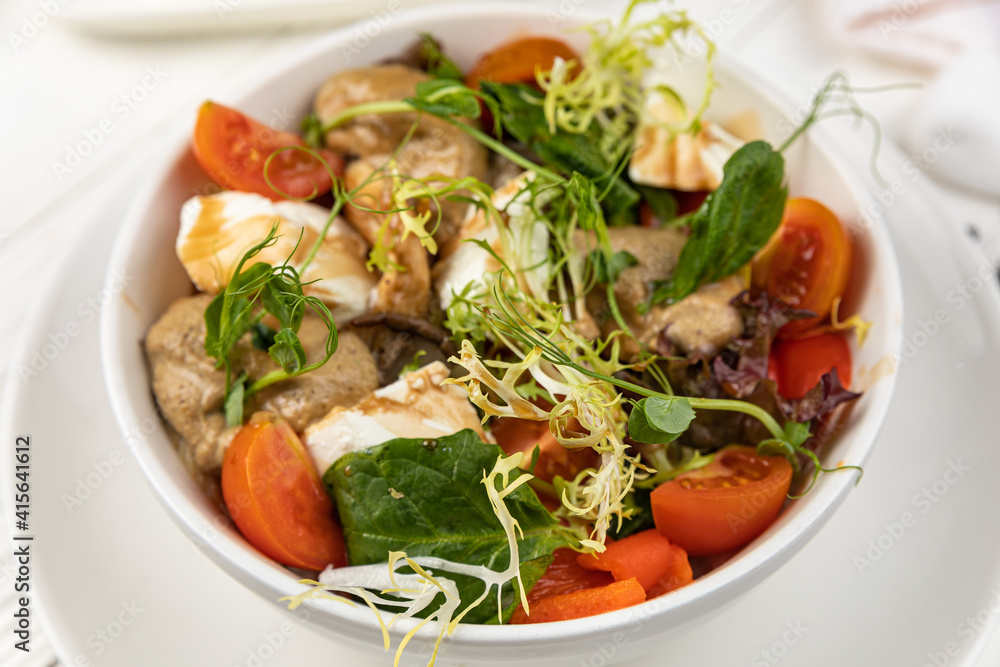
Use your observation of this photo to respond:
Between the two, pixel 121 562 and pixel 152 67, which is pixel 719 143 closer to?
pixel 121 562

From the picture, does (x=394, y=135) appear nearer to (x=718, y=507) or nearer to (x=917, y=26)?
(x=718, y=507)

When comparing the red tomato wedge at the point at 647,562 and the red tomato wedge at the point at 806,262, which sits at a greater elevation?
the red tomato wedge at the point at 806,262

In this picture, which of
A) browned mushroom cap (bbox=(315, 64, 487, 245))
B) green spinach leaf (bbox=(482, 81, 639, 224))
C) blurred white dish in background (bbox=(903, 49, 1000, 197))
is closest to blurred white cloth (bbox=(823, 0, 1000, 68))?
blurred white dish in background (bbox=(903, 49, 1000, 197))

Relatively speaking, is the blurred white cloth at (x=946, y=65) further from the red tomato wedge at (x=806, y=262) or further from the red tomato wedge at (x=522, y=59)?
the red tomato wedge at (x=522, y=59)

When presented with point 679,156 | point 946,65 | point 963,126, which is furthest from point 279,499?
point 946,65

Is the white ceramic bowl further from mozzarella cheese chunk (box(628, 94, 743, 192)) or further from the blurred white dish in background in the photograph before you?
the blurred white dish in background

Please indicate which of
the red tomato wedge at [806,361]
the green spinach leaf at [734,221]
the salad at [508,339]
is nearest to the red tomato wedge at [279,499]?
the salad at [508,339]
